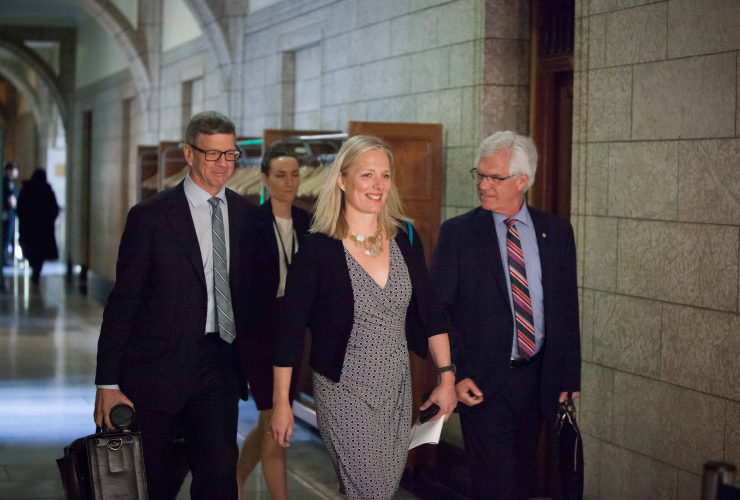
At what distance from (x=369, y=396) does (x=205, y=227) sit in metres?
0.81

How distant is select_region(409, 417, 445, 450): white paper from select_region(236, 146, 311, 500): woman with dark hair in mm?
649

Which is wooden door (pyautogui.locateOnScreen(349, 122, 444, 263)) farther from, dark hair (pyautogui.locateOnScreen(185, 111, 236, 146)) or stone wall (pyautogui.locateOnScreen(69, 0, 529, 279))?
dark hair (pyautogui.locateOnScreen(185, 111, 236, 146))

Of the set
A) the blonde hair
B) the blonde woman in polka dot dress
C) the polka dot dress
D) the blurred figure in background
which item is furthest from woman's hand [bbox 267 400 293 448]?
the blurred figure in background

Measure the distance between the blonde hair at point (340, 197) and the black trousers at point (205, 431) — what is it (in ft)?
1.80

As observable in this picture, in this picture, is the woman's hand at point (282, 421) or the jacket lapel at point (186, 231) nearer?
the woman's hand at point (282, 421)

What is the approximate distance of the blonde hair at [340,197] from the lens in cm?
288

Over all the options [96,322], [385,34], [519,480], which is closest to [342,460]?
[519,480]

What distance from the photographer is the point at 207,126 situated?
3.08m

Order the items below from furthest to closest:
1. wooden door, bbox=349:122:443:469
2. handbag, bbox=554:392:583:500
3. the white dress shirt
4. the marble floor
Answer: wooden door, bbox=349:122:443:469 < the marble floor < the white dress shirt < handbag, bbox=554:392:583:500

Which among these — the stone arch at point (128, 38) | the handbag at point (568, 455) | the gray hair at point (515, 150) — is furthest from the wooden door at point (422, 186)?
the stone arch at point (128, 38)

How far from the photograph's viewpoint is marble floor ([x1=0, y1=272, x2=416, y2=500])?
4750 mm

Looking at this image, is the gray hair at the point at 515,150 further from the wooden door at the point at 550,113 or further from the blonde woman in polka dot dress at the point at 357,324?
the wooden door at the point at 550,113

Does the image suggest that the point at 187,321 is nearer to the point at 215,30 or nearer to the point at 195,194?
the point at 195,194

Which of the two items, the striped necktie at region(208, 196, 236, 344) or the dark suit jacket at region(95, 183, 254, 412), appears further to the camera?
the striped necktie at region(208, 196, 236, 344)
